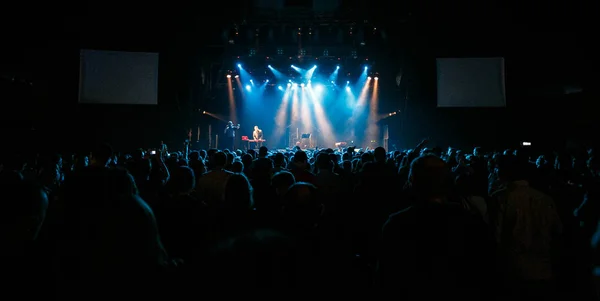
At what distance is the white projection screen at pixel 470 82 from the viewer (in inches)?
611

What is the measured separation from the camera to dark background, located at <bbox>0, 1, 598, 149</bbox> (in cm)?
1492

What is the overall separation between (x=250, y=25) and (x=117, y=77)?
19.1 feet

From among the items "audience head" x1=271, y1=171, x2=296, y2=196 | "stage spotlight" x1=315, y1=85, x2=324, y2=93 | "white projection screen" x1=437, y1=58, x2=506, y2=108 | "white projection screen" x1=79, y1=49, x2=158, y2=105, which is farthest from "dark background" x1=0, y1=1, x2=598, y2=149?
"audience head" x1=271, y1=171, x2=296, y2=196

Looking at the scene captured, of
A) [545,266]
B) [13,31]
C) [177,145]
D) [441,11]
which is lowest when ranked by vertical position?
[545,266]

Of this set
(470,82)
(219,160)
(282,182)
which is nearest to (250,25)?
(470,82)

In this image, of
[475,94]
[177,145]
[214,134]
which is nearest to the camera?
[475,94]

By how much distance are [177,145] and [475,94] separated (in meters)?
12.1

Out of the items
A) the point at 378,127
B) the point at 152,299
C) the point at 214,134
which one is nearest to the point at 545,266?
the point at 152,299

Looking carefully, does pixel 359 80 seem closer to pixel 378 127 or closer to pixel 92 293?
pixel 378 127

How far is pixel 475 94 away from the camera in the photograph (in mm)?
15656

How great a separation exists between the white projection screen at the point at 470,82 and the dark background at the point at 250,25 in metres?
1.38

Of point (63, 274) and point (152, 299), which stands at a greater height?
point (63, 274)

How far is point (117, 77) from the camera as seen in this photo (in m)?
15.0

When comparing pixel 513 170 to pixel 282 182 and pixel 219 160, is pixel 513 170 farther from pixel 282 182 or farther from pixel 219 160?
pixel 219 160
